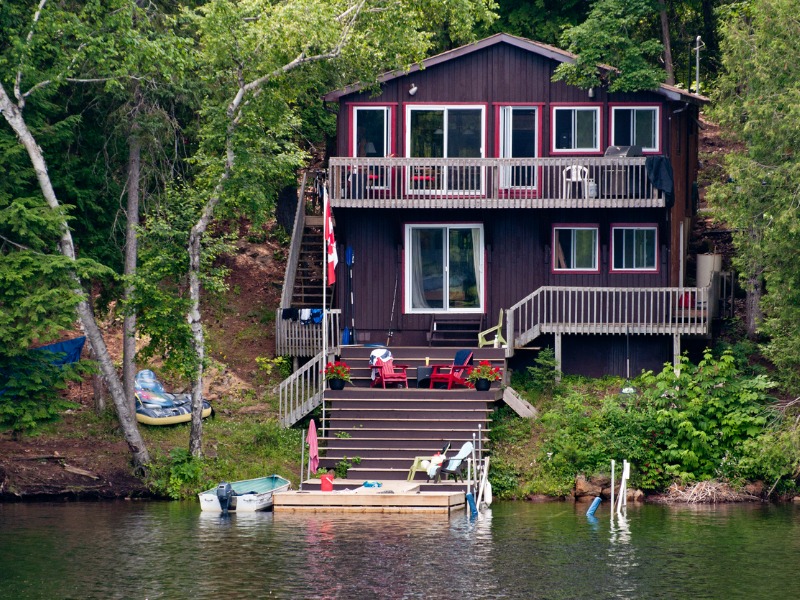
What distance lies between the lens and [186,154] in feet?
111

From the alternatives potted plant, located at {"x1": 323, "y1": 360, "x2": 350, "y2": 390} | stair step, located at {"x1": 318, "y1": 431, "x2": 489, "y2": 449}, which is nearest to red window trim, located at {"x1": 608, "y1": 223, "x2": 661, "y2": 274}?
stair step, located at {"x1": 318, "y1": 431, "x2": 489, "y2": 449}

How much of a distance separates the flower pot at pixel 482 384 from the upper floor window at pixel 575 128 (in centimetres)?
688

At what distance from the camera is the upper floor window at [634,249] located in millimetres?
35188

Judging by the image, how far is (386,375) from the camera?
32094 millimetres

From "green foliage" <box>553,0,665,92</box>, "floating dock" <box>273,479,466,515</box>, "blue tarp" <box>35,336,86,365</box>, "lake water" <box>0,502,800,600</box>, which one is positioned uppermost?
"green foliage" <box>553,0,665,92</box>

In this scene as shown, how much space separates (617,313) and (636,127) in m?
4.86

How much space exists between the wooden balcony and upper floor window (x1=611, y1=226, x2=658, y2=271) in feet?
5.50

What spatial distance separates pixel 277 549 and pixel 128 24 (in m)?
11.8

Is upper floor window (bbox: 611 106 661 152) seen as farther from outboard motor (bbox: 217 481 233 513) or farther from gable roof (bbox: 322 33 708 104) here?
outboard motor (bbox: 217 481 233 513)

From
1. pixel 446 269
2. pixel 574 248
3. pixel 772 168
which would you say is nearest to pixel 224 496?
pixel 446 269

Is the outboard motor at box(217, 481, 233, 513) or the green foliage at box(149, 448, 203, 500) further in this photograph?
the green foliage at box(149, 448, 203, 500)

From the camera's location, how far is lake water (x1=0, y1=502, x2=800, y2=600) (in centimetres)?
2081

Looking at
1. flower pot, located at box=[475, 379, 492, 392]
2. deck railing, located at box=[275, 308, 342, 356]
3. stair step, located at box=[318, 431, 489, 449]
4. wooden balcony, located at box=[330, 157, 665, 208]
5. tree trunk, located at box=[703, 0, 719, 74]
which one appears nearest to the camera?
stair step, located at box=[318, 431, 489, 449]

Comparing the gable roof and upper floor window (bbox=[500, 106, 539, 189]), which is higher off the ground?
the gable roof
